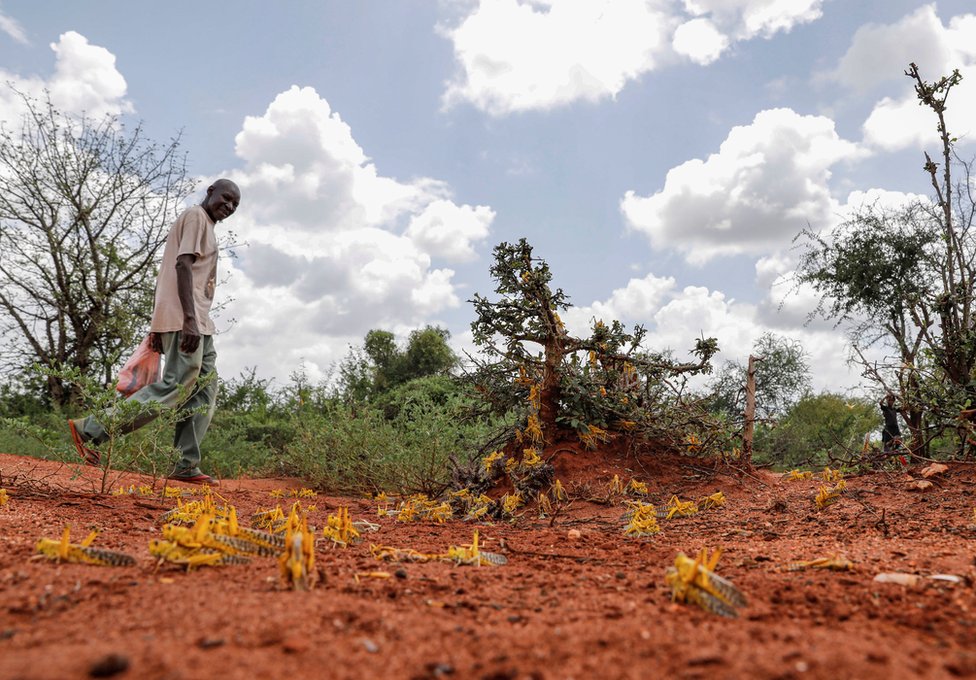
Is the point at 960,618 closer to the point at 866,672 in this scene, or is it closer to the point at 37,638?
the point at 866,672

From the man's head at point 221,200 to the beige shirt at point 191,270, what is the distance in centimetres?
10

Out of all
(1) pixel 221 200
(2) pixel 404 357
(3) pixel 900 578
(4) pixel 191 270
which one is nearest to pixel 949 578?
(3) pixel 900 578

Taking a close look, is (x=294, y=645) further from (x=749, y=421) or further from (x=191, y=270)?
(x=749, y=421)

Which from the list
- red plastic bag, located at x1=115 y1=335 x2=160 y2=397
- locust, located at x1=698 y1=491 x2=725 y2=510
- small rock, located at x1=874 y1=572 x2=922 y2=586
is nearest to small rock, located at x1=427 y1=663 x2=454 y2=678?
small rock, located at x1=874 y1=572 x2=922 y2=586

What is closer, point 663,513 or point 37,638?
point 37,638

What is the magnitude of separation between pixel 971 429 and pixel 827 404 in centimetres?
1542

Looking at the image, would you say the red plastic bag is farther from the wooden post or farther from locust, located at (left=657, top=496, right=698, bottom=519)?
the wooden post

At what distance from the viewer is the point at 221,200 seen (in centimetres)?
575

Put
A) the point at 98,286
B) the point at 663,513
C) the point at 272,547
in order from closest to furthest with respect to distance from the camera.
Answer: the point at 272,547
the point at 663,513
the point at 98,286

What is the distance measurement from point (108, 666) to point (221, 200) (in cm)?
529

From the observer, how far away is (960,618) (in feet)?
4.98

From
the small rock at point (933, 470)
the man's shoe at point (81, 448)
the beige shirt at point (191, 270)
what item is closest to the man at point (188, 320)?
the beige shirt at point (191, 270)

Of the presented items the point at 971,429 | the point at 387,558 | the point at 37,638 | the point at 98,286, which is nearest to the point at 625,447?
the point at 971,429

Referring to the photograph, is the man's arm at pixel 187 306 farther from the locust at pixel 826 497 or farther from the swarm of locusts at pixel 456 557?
the locust at pixel 826 497
